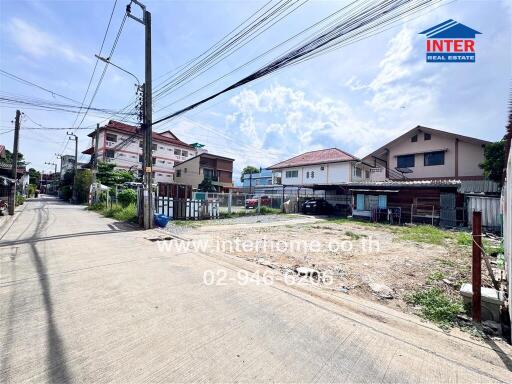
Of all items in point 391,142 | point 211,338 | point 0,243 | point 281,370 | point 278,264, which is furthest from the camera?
point 391,142

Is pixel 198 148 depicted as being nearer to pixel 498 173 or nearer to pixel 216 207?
pixel 216 207

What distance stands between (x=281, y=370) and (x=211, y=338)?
0.91 meters

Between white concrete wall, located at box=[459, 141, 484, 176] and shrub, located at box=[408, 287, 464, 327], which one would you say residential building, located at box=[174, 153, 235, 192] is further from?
shrub, located at box=[408, 287, 464, 327]

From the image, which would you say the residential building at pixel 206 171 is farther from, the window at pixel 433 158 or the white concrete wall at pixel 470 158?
the white concrete wall at pixel 470 158

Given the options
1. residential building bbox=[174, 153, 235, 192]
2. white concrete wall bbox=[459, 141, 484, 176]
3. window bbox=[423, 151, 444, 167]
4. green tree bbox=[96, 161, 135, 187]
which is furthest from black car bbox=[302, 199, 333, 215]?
green tree bbox=[96, 161, 135, 187]

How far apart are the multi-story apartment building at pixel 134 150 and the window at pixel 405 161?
3016cm

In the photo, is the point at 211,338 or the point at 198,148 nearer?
the point at 211,338

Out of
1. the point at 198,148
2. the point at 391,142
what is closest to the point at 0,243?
the point at 391,142

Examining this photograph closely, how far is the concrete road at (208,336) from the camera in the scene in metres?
2.36

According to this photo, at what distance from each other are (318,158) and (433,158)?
450 inches

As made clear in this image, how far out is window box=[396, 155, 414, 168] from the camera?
2470 centimetres

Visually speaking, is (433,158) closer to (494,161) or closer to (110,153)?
(494,161)

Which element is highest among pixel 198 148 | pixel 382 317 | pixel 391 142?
pixel 198 148

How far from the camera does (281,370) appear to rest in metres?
2.39
